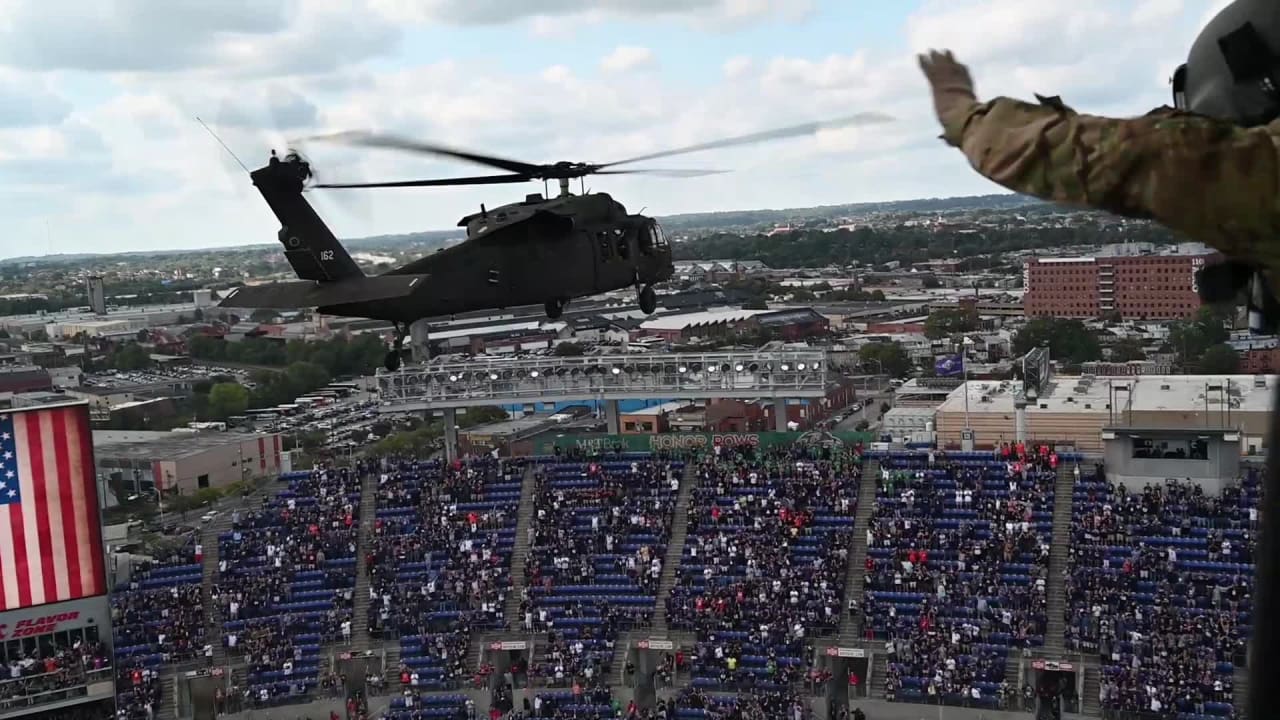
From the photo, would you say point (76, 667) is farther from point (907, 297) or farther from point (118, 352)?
point (907, 297)

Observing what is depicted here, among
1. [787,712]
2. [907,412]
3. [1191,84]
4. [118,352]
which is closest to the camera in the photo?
[1191,84]

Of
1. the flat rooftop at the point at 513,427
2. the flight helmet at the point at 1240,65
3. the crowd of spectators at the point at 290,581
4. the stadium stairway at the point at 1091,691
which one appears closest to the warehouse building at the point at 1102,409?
the stadium stairway at the point at 1091,691

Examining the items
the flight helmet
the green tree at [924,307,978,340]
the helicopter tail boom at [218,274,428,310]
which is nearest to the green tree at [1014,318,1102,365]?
the green tree at [924,307,978,340]

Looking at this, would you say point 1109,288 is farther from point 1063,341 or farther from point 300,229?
point 300,229

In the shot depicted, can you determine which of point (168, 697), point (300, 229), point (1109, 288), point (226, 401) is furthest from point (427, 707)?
point (1109, 288)

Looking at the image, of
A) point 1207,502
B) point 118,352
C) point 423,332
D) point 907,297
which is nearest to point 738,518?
point 1207,502

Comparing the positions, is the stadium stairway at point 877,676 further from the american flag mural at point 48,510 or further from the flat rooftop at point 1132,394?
the american flag mural at point 48,510

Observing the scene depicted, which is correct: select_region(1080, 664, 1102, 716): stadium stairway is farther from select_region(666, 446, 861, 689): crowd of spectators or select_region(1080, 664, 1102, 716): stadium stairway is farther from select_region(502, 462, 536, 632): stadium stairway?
select_region(502, 462, 536, 632): stadium stairway
